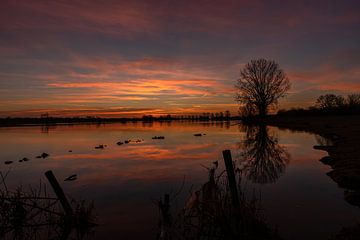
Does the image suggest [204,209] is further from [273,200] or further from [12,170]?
[12,170]

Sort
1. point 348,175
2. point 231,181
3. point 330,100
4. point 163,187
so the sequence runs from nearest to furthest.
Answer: point 231,181, point 348,175, point 163,187, point 330,100

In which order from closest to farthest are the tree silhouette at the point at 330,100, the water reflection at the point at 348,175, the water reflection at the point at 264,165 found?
the water reflection at the point at 348,175, the water reflection at the point at 264,165, the tree silhouette at the point at 330,100

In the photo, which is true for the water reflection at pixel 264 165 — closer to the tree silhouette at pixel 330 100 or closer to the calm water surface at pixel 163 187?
the calm water surface at pixel 163 187

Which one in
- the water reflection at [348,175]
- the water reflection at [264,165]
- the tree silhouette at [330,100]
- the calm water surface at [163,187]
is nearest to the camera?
the calm water surface at [163,187]

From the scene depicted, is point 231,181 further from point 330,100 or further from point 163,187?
point 330,100

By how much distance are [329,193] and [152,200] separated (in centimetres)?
Result: 796

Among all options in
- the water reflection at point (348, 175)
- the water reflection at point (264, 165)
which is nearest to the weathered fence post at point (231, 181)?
the water reflection at point (348, 175)

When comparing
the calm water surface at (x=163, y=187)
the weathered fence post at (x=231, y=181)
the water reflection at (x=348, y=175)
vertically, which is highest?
the weathered fence post at (x=231, y=181)

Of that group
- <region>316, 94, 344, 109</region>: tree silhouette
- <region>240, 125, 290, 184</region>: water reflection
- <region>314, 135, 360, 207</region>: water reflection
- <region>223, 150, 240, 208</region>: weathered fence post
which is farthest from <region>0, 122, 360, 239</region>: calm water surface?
<region>316, 94, 344, 109</region>: tree silhouette

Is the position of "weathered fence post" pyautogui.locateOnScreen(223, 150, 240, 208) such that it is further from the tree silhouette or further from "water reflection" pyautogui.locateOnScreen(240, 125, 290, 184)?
the tree silhouette

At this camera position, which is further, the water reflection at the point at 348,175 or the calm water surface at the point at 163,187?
the water reflection at the point at 348,175

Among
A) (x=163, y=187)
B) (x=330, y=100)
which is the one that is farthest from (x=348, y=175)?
(x=330, y=100)

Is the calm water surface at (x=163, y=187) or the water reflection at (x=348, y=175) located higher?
the water reflection at (x=348, y=175)

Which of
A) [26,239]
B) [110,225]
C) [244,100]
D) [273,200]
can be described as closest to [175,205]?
[110,225]
